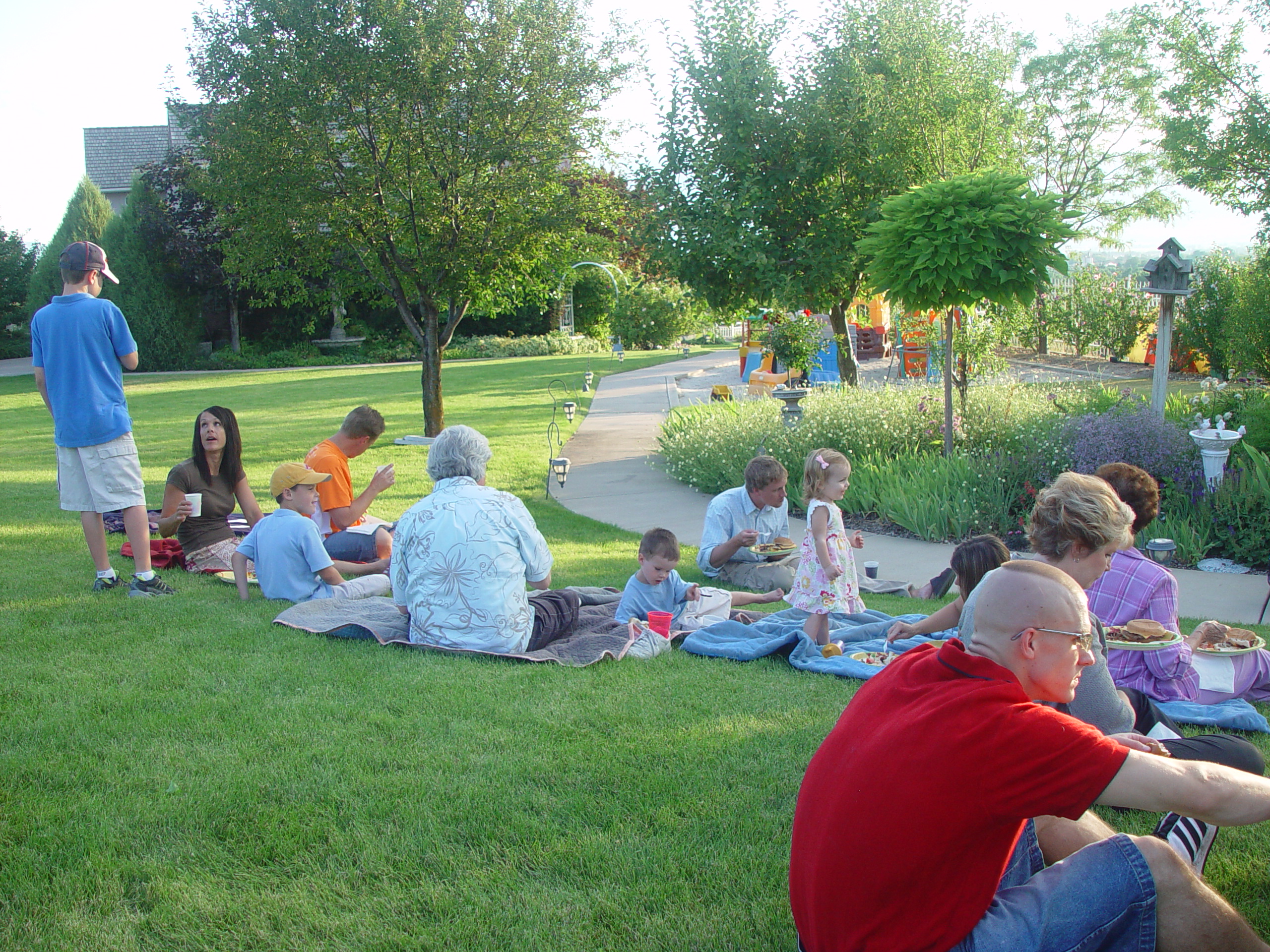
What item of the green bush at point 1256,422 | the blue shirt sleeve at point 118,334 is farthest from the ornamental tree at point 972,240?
the blue shirt sleeve at point 118,334

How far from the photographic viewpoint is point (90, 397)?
561cm

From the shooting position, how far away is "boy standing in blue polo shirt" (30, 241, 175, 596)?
5598 millimetres

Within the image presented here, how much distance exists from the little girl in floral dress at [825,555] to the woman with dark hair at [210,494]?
384 cm

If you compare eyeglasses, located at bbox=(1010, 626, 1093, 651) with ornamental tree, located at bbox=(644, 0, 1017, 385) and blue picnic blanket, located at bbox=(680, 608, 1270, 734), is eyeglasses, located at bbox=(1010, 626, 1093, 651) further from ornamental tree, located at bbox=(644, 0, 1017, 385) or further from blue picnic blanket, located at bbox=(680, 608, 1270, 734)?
ornamental tree, located at bbox=(644, 0, 1017, 385)

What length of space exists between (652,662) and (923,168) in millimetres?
9451

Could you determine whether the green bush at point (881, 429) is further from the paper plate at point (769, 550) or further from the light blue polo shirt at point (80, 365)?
the light blue polo shirt at point (80, 365)

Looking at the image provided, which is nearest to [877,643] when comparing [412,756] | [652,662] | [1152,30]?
[652,662]

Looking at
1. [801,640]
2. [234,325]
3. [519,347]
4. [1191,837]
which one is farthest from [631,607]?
[234,325]

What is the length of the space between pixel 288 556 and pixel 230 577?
1009 mm

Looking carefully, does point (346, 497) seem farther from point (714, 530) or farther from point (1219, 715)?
point (1219, 715)

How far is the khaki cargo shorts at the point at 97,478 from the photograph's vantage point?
5684 millimetres

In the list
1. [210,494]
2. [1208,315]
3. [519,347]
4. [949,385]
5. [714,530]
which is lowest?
[714,530]

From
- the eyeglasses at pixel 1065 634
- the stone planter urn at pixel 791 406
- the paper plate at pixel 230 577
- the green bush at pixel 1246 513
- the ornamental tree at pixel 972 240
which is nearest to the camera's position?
the eyeglasses at pixel 1065 634

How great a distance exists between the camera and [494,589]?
4777 millimetres
